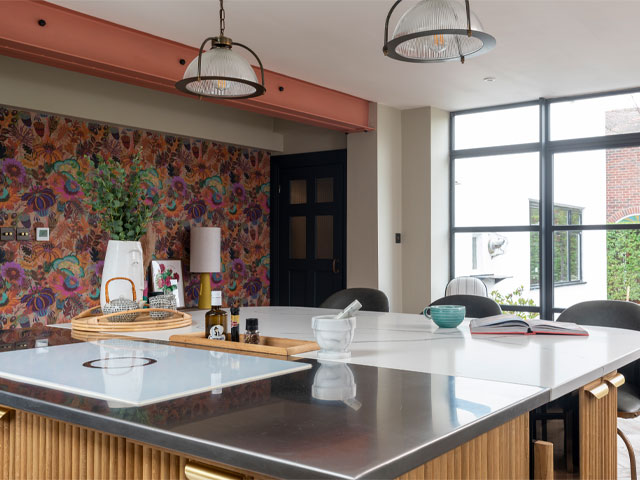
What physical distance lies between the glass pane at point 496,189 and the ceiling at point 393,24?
2.20 feet

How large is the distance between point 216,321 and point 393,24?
2.65 m

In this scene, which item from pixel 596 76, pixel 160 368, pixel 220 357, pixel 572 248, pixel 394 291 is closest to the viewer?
pixel 160 368

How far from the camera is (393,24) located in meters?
3.92

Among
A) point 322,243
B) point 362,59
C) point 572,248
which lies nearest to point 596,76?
point 572,248

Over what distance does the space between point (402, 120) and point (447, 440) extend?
18.3 ft

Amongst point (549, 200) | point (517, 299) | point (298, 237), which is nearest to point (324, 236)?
point (298, 237)

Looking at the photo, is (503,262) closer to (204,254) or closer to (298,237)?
(298,237)

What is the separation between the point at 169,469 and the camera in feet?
3.72

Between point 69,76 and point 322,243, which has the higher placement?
point 69,76

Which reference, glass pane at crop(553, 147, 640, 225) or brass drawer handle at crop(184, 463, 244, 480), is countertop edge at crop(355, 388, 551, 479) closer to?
brass drawer handle at crop(184, 463, 244, 480)

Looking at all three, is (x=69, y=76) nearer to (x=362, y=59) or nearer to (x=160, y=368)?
(x=362, y=59)

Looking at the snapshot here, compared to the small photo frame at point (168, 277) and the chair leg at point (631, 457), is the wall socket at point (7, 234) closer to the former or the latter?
the small photo frame at point (168, 277)

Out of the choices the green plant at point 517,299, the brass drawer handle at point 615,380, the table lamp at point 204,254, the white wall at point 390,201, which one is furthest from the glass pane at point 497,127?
the brass drawer handle at point 615,380

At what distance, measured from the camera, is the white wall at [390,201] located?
6043mm
